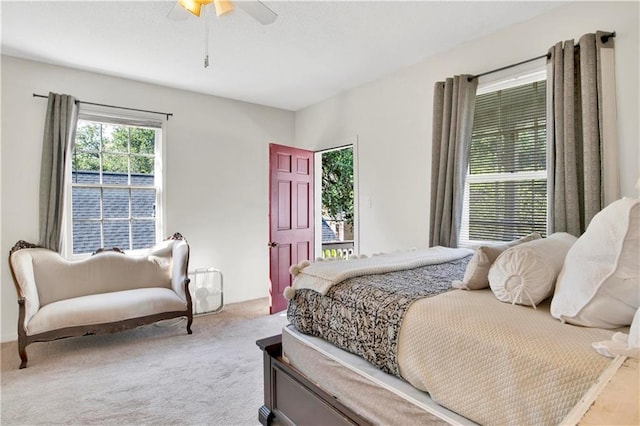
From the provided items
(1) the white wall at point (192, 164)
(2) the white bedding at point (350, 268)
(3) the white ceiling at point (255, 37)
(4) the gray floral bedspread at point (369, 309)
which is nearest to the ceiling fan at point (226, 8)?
(3) the white ceiling at point (255, 37)

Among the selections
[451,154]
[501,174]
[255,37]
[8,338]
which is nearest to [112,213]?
[8,338]

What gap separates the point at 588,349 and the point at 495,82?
2395 mm

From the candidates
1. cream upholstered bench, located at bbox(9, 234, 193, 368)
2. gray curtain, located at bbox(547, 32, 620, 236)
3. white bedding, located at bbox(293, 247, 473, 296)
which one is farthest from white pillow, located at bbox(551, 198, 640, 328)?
cream upholstered bench, located at bbox(9, 234, 193, 368)

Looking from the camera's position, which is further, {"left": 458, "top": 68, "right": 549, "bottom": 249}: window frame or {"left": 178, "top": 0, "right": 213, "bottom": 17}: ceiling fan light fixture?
{"left": 458, "top": 68, "right": 549, "bottom": 249}: window frame

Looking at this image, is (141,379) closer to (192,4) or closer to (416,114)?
(192,4)

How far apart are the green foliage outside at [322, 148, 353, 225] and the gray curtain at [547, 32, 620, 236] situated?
468cm

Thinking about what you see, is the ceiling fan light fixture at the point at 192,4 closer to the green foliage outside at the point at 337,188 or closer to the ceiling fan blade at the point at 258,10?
the ceiling fan blade at the point at 258,10

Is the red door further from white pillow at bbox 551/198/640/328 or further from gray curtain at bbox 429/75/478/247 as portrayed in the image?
white pillow at bbox 551/198/640/328

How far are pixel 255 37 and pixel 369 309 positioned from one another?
7.91 ft

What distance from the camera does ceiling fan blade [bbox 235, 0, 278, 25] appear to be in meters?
1.94

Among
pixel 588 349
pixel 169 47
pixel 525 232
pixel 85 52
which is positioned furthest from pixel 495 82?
pixel 85 52

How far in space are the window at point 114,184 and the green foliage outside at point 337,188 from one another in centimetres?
344

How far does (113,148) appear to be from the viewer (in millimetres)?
3850

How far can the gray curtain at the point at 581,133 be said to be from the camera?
212cm
